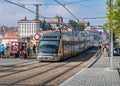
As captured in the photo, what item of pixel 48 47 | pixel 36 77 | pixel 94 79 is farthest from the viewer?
pixel 48 47

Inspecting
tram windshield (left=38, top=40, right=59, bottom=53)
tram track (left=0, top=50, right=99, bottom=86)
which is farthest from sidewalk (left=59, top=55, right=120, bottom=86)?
tram windshield (left=38, top=40, right=59, bottom=53)

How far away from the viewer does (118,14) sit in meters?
25.0

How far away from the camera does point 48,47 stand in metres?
39.2

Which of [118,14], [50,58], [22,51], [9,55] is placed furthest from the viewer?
[9,55]

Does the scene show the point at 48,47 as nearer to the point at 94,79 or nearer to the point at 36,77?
the point at 36,77

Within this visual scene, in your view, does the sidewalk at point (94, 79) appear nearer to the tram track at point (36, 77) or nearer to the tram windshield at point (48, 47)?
the tram track at point (36, 77)

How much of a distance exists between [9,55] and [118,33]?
83.7 feet

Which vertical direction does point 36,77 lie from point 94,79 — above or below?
below

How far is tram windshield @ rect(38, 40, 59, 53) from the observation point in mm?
39109

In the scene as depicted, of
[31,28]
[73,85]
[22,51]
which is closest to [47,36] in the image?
[22,51]

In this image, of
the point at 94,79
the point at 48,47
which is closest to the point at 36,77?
the point at 94,79

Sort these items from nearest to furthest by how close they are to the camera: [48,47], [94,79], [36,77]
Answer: [94,79]
[36,77]
[48,47]

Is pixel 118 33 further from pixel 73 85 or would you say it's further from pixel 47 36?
pixel 47 36

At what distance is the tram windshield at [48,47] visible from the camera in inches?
1540
